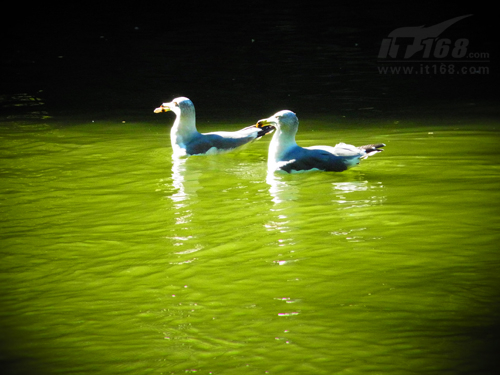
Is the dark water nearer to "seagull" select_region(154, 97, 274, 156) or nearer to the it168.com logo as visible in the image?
"seagull" select_region(154, 97, 274, 156)

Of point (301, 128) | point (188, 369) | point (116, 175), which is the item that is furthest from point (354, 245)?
point (301, 128)

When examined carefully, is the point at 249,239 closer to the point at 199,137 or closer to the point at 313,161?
the point at 313,161

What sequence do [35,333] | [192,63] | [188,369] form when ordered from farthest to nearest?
[192,63] → [35,333] → [188,369]

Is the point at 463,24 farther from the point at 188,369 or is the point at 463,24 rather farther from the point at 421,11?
the point at 188,369

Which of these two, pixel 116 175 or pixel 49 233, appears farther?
pixel 116 175

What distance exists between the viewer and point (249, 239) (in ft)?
19.8

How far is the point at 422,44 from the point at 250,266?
17061 millimetres

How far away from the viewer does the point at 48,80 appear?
1622 cm

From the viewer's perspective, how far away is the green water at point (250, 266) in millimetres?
4168

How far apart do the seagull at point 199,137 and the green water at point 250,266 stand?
485 millimetres

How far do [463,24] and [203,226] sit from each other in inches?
782

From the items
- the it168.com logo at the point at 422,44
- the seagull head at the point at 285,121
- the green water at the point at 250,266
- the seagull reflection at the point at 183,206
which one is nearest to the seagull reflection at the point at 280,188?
the green water at the point at 250,266

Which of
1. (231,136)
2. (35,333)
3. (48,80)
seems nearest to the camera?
(35,333)

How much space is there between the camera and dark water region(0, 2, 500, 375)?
423 cm
